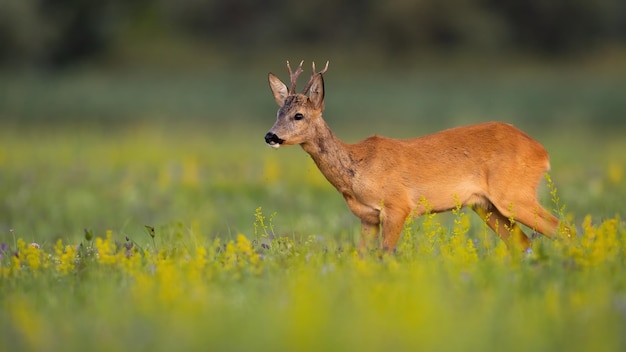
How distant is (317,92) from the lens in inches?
338

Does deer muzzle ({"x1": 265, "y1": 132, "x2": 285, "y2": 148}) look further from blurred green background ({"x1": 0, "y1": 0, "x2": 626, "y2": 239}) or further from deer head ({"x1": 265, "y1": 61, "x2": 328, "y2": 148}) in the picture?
blurred green background ({"x1": 0, "y1": 0, "x2": 626, "y2": 239})

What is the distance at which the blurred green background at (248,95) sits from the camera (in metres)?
13.6

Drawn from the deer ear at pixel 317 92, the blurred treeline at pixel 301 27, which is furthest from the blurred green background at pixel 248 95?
the deer ear at pixel 317 92

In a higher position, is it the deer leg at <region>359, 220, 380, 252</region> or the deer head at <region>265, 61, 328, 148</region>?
the deer head at <region>265, 61, 328, 148</region>

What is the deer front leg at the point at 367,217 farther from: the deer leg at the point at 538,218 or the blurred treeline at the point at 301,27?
the blurred treeline at the point at 301,27

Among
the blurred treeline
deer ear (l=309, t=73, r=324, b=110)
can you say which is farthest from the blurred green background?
deer ear (l=309, t=73, r=324, b=110)

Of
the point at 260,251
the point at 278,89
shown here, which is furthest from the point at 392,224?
the point at 278,89

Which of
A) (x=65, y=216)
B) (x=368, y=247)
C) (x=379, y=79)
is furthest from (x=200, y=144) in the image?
(x=379, y=79)

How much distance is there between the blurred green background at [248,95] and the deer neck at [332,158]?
1.41 metres

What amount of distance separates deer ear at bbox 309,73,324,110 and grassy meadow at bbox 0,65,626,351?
1039 mm

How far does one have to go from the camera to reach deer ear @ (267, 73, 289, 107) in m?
8.87

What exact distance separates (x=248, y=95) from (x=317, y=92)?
26786 mm

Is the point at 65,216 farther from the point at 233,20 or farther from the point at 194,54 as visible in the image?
the point at 233,20

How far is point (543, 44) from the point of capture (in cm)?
4372
